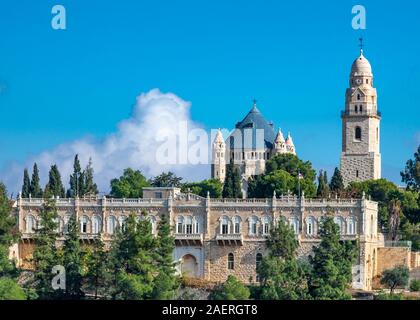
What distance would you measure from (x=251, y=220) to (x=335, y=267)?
35.6ft

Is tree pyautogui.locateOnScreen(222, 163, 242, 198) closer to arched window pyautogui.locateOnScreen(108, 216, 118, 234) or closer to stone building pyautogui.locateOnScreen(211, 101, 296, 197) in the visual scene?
arched window pyautogui.locateOnScreen(108, 216, 118, 234)

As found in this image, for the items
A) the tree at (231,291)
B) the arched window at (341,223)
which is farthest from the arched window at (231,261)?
the tree at (231,291)

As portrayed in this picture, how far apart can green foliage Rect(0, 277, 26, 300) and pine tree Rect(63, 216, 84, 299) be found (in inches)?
130

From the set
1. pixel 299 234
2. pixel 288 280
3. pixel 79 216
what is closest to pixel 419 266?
pixel 299 234

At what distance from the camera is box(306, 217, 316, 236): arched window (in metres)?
103

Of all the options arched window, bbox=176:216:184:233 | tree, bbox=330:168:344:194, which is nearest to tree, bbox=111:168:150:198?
tree, bbox=330:168:344:194

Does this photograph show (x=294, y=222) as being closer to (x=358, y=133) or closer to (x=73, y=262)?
(x=73, y=262)

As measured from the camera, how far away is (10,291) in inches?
3499

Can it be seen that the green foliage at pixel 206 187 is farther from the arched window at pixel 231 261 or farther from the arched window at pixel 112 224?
the arched window at pixel 231 261

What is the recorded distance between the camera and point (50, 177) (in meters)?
117

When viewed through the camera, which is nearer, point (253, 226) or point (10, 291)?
point (10, 291)

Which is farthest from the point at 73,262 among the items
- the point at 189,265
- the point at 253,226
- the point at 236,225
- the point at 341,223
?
the point at 341,223

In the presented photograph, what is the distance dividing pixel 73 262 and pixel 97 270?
2762 millimetres

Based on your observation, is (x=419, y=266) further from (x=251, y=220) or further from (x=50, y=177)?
(x=50, y=177)
